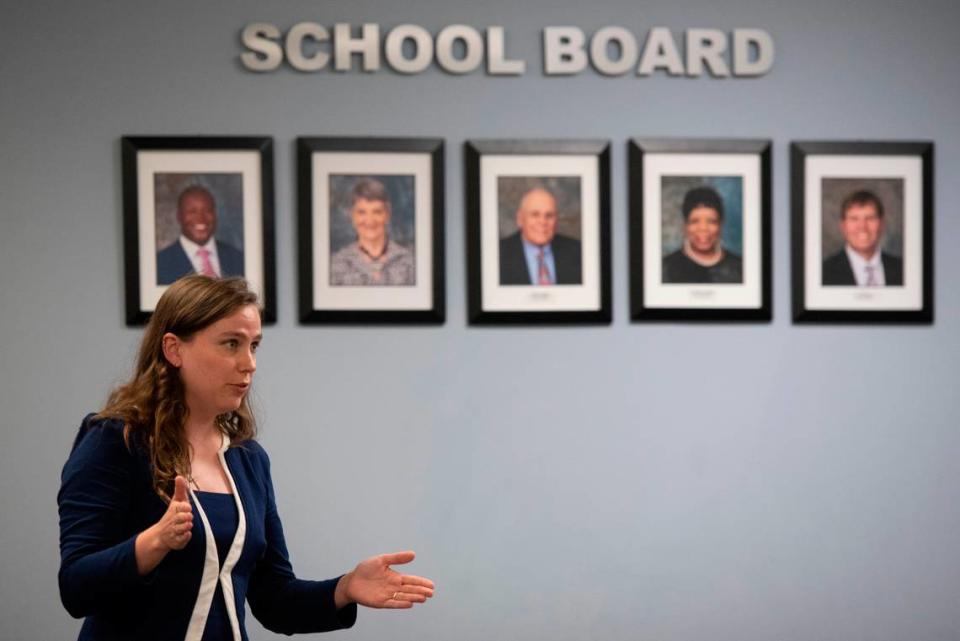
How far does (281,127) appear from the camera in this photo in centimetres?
→ 384

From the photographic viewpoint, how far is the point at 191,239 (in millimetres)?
3797

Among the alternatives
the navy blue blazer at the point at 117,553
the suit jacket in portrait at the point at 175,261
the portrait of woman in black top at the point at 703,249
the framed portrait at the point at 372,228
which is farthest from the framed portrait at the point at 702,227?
the navy blue blazer at the point at 117,553

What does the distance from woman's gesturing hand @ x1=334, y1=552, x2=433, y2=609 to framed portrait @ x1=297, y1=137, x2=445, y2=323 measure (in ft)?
4.94

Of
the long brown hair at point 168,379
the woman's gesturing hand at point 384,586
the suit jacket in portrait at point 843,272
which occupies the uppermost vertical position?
the suit jacket in portrait at point 843,272

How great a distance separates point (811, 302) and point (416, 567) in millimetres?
1631

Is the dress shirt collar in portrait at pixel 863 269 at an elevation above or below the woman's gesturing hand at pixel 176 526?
above

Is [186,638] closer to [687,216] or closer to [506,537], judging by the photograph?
[506,537]

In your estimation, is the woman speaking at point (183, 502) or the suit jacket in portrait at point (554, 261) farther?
the suit jacket in portrait at point (554, 261)

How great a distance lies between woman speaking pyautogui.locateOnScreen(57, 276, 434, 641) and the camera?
6.89 ft

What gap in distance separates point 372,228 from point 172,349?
163cm

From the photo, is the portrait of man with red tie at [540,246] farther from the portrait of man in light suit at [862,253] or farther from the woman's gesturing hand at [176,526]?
the woman's gesturing hand at [176,526]

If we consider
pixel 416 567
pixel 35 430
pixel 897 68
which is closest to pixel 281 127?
pixel 35 430

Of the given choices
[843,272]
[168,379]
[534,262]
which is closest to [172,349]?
[168,379]

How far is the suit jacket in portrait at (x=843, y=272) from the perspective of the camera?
13.0 ft
